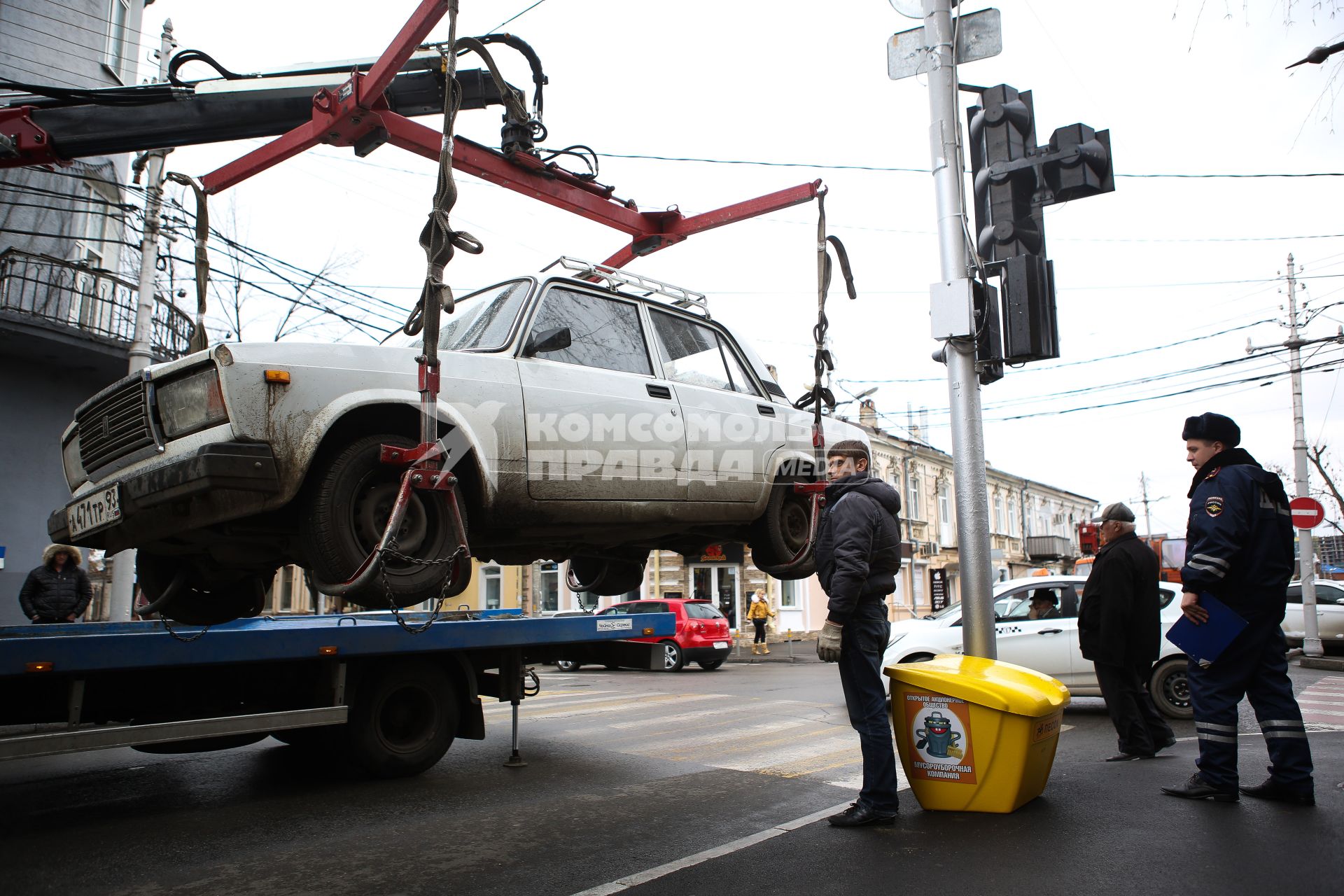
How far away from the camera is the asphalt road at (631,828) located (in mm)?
3801

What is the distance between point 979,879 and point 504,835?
254 centimetres

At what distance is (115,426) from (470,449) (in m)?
1.57

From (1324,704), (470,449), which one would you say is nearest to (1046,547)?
(1324,704)

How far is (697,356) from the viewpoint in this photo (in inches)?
214

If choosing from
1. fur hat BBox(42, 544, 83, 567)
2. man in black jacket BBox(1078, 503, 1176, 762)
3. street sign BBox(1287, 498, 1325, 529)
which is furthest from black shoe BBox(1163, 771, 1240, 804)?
street sign BBox(1287, 498, 1325, 529)

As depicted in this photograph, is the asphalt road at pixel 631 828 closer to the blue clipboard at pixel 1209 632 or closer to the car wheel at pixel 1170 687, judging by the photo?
the car wheel at pixel 1170 687

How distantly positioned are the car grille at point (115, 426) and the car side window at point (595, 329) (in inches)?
69.5

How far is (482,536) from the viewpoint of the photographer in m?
4.49

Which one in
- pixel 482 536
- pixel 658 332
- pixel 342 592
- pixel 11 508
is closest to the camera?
pixel 342 592

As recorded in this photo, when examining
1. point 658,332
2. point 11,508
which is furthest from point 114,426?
point 11,508

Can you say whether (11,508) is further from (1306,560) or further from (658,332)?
(1306,560)

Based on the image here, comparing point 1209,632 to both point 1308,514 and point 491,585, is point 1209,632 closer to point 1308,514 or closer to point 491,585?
point 1308,514

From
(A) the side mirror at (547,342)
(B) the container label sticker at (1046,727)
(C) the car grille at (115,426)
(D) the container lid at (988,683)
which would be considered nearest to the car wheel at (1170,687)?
(D) the container lid at (988,683)

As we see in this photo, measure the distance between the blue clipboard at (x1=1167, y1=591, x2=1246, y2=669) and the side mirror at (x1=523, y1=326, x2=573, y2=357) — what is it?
348cm
